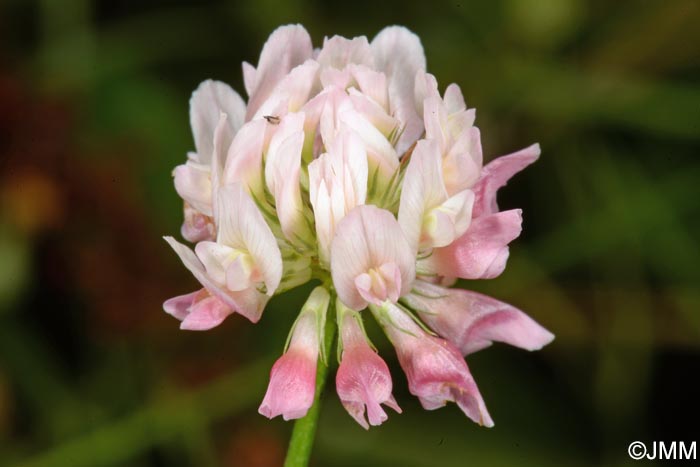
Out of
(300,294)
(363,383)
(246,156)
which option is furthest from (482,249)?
(300,294)

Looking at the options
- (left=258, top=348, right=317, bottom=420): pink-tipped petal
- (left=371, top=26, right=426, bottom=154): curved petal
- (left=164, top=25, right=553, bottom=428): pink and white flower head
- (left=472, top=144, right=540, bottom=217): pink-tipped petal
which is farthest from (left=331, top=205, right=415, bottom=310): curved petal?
(left=371, top=26, right=426, bottom=154): curved petal

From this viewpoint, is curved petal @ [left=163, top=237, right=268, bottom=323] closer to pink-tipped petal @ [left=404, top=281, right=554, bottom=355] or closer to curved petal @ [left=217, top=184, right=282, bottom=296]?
curved petal @ [left=217, top=184, right=282, bottom=296]

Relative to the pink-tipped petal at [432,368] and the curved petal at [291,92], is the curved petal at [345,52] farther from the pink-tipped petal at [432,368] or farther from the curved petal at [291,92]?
the pink-tipped petal at [432,368]

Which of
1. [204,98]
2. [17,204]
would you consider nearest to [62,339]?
[17,204]

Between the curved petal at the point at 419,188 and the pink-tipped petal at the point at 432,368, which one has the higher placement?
the curved petal at the point at 419,188

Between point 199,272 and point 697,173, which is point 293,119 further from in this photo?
point 697,173

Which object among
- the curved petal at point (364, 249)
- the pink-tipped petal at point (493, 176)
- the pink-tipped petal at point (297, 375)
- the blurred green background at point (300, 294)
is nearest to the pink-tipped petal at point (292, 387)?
the pink-tipped petal at point (297, 375)
